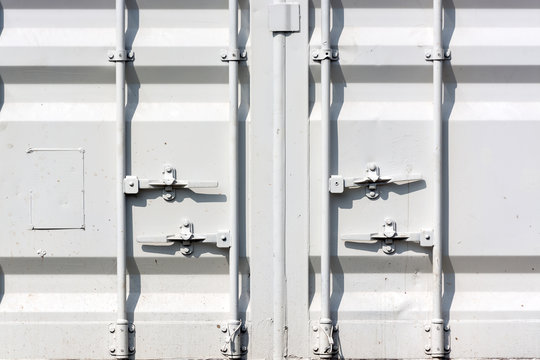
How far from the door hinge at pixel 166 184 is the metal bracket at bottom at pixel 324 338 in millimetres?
754

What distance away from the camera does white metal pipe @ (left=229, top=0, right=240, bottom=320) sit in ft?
11.0

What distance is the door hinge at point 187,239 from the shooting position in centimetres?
338

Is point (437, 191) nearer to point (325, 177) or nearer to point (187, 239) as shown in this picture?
point (325, 177)

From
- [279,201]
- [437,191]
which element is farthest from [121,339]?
[437,191]

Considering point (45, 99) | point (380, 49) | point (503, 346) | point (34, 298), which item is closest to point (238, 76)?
point (380, 49)

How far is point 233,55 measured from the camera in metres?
3.37

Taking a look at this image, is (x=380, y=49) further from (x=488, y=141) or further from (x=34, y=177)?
(x=34, y=177)

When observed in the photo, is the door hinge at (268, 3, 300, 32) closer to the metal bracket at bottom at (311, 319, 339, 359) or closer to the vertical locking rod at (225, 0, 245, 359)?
the vertical locking rod at (225, 0, 245, 359)

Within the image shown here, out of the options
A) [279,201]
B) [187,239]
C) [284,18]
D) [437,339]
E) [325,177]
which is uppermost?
[284,18]

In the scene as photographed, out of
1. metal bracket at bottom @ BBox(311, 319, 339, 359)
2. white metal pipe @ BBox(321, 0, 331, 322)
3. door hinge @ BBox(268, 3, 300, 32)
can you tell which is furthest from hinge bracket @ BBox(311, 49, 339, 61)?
metal bracket at bottom @ BBox(311, 319, 339, 359)

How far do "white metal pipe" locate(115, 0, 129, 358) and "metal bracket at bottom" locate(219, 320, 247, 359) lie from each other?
425 millimetres

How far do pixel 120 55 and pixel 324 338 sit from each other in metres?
1.50

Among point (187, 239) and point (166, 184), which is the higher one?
point (166, 184)

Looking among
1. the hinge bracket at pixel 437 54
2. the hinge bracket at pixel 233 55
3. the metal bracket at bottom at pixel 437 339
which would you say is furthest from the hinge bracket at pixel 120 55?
the metal bracket at bottom at pixel 437 339
